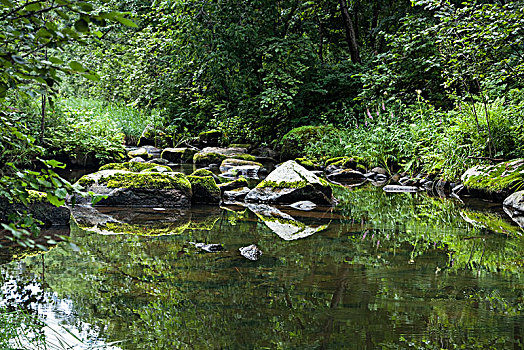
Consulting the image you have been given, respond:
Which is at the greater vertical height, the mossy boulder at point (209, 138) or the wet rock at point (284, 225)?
the wet rock at point (284, 225)

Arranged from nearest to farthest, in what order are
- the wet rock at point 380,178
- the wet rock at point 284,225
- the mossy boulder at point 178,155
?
the wet rock at point 284,225 < the wet rock at point 380,178 < the mossy boulder at point 178,155

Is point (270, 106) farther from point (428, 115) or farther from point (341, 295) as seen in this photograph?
point (341, 295)

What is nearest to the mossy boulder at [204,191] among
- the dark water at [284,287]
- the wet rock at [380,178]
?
the dark water at [284,287]

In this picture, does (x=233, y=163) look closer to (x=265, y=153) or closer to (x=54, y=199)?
(x=265, y=153)

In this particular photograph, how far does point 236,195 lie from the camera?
24.3 ft

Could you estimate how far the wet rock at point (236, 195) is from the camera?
7.32 meters

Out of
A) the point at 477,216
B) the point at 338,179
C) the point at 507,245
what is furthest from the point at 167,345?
the point at 338,179

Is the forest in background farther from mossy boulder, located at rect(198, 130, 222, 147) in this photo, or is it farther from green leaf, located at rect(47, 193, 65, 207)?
green leaf, located at rect(47, 193, 65, 207)

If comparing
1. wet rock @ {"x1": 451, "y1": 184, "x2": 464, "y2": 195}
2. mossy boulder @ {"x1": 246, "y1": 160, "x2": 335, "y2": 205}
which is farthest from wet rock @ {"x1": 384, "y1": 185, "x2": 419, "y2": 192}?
mossy boulder @ {"x1": 246, "y1": 160, "x2": 335, "y2": 205}

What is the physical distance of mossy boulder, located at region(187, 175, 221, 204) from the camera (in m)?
6.98

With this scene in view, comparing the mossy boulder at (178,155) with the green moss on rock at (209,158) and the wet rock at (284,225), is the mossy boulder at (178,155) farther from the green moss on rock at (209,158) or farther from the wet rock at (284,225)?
the wet rock at (284,225)

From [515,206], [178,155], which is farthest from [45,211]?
[178,155]

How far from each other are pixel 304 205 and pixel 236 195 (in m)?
1.40

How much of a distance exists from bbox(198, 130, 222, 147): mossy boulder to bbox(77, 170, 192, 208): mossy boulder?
9.59m
